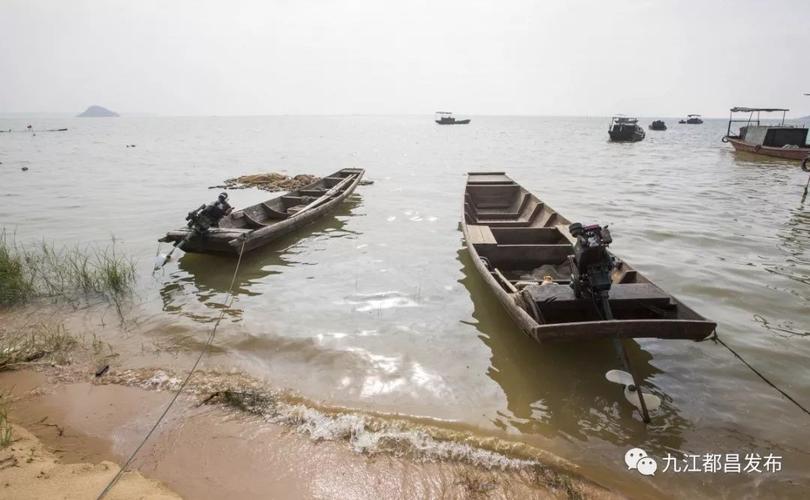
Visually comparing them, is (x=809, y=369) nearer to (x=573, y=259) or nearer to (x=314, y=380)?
(x=573, y=259)

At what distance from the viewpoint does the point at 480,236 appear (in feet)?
25.2

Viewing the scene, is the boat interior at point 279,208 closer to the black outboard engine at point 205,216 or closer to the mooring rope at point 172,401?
the black outboard engine at point 205,216

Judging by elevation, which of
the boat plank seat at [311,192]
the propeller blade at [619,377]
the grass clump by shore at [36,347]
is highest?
the boat plank seat at [311,192]

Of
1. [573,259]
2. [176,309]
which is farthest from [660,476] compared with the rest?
[176,309]

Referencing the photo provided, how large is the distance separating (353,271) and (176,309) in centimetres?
337

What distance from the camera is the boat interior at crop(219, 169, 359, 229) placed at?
10109mm

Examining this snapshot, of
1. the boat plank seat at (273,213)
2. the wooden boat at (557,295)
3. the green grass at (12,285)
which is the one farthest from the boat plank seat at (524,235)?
the green grass at (12,285)

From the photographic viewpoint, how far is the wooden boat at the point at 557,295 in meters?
4.20

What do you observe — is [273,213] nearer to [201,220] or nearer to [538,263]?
[201,220]

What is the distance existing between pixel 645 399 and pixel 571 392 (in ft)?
2.47

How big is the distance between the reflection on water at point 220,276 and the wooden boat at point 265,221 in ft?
1.53

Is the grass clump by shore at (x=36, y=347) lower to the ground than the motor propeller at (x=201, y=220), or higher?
lower

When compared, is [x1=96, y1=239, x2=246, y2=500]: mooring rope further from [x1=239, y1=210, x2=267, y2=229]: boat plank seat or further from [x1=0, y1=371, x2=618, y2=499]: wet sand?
[x1=239, y1=210, x2=267, y2=229]: boat plank seat

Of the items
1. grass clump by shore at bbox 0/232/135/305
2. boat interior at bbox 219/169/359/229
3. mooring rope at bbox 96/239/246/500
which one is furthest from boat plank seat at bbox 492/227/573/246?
grass clump by shore at bbox 0/232/135/305
